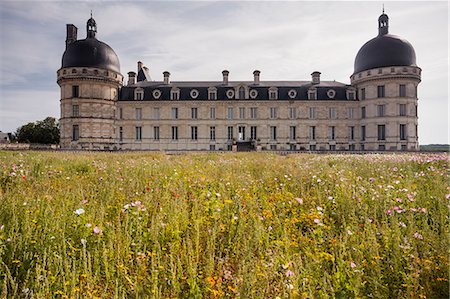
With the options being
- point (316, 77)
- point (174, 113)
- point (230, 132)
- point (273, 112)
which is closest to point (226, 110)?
point (230, 132)

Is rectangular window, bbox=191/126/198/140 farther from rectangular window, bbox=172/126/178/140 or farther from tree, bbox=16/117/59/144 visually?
tree, bbox=16/117/59/144

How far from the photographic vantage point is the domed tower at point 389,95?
111 feet

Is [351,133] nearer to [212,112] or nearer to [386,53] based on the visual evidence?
[386,53]

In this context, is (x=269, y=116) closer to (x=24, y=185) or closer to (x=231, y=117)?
(x=231, y=117)

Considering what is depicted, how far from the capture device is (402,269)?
2.60 metres

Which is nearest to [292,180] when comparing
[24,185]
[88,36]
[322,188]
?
[322,188]

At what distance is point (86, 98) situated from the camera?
34.8 m

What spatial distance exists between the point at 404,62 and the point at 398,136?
10175 millimetres

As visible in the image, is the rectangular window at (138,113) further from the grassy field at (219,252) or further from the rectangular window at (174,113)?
the grassy field at (219,252)

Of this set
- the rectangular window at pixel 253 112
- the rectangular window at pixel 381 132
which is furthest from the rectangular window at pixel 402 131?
the rectangular window at pixel 253 112

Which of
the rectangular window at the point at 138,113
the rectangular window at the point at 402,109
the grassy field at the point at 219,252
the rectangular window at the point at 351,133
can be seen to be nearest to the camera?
the grassy field at the point at 219,252

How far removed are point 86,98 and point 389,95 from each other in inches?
1604

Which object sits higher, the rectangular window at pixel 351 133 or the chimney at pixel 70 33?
the chimney at pixel 70 33

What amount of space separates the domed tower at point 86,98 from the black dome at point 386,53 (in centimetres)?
3605
